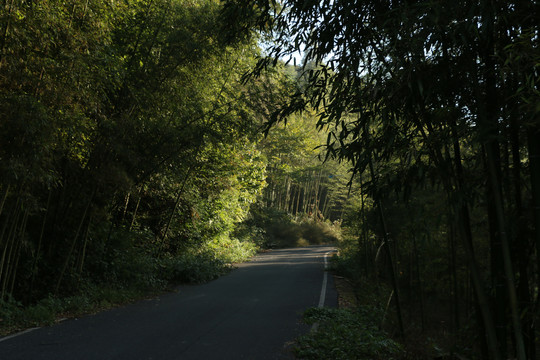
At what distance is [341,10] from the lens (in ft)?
9.78

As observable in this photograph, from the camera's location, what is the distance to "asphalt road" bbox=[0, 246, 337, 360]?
462 cm

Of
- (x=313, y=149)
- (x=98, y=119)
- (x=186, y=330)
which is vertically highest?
(x=98, y=119)

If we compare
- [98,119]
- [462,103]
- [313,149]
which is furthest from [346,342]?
[98,119]

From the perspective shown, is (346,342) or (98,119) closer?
(346,342)

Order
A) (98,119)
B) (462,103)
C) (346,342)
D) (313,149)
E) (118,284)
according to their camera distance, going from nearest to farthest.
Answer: (313,149) → (462,103) → (346,342) → (98,119) → (118,284)

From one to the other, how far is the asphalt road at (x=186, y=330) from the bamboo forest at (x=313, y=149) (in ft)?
1.60

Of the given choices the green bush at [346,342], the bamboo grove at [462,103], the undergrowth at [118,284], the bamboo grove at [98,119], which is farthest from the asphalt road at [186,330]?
the bamboo grove at [462,103]

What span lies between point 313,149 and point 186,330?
451 cm

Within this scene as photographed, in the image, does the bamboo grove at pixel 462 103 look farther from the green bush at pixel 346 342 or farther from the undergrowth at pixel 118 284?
the undergrowth at pixel 118 284

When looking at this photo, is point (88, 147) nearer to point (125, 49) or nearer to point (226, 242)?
point (125, 49)

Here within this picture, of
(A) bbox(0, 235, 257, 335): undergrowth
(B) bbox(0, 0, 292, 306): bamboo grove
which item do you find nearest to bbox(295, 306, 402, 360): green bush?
(A) bbox(0, 235, 257, 335): undergrowth

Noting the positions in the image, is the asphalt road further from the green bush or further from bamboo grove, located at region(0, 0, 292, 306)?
bamboo grove, located at region(0, 0, 292, 306)

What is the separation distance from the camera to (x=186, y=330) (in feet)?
18.7

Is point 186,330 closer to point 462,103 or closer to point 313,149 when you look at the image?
point 313,149
